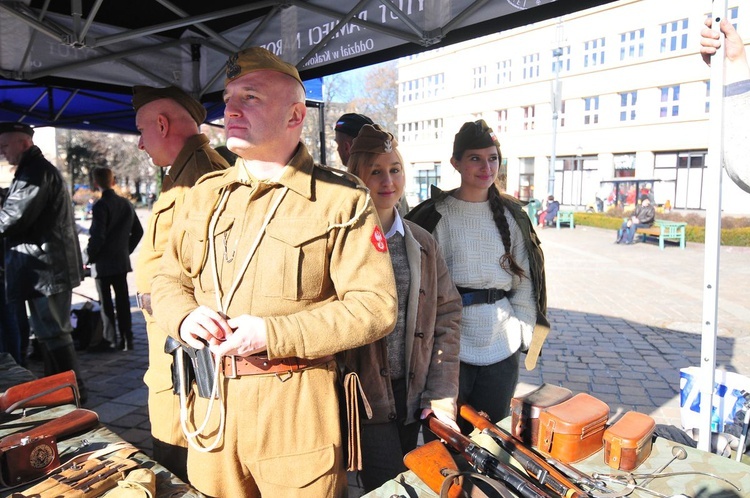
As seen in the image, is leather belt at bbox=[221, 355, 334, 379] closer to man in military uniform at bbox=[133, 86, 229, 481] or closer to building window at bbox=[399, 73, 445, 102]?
man in military uniform at bbox=[133, 86, 229, 481]

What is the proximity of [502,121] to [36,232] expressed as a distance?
1500 inches

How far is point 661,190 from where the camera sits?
102ft

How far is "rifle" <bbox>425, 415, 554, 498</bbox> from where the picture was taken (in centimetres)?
153

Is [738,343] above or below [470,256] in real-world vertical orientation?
below

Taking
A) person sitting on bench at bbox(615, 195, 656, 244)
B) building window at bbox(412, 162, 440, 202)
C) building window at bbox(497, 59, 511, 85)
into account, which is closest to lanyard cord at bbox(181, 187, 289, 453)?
person sitting on bench at bbox(615, 195, 656, 244)

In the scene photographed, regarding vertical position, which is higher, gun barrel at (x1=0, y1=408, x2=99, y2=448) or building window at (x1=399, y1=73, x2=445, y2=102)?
building window at (x1=399, y1=73, x2=445, y2=102)

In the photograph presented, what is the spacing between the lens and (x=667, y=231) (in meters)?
17.1

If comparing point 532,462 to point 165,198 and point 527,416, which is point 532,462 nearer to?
point 527,416

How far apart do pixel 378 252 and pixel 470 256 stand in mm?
1128

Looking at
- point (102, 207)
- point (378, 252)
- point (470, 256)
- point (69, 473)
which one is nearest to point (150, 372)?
point (69, 473)

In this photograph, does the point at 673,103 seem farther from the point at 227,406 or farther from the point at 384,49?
the point at 227,406

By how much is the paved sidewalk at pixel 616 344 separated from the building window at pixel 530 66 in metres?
27.1

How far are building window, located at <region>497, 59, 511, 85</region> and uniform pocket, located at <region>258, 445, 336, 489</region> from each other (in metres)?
39.4

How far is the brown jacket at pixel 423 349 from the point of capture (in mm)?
2027
